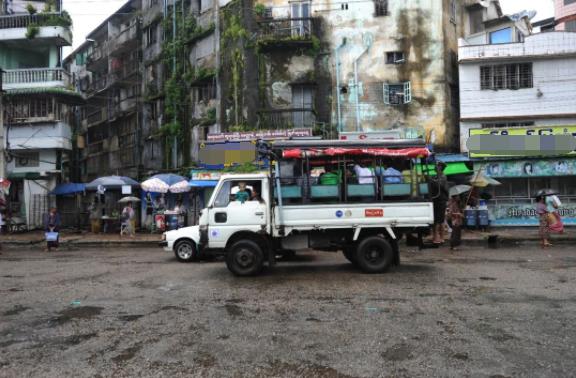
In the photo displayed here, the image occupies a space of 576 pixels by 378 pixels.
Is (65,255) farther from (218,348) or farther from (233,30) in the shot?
(233,30)

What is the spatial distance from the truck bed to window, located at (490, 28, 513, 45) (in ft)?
61.0

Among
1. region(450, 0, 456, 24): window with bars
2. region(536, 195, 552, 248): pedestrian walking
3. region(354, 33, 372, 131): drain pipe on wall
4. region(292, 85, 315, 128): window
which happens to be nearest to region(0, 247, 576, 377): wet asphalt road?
region(536, 195, 552, 248): pedestrian walking

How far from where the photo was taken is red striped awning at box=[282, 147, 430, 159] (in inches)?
389

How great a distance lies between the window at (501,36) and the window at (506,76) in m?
2.96

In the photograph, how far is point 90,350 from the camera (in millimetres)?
5289

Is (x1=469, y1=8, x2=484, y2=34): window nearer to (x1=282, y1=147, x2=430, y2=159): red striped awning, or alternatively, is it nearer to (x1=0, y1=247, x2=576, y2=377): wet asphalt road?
(x1=0, y1=247, x2=576, y2=377): wet asphalt road

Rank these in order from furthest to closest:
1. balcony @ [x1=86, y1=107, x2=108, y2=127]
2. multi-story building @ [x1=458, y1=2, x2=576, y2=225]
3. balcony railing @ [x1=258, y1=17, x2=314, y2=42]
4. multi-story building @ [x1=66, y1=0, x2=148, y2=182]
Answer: balcony @ [x1=86, y1=107, x2=108, y2=127]
multi-story building @ [x1=66, y1=0, x2=148, y2=182]
balcony railing @ [x1=258, y1=17, x2=314, y2=42]
multi-story building @ [x1=458, y1=2, x2=576, y2=225]

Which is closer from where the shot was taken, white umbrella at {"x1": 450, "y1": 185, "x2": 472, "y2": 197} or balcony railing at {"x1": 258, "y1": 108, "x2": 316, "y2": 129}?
white umbrella at {"x1": 450, "y1": 185, "x2": 472, "y2": 197}

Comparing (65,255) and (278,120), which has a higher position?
(278,120)

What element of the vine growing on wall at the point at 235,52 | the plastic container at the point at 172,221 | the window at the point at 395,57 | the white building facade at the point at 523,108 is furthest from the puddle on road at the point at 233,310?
the window at the point at 395,57

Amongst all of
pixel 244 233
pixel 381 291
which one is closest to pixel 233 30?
pixel 244 233

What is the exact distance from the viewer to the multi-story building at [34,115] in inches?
1027

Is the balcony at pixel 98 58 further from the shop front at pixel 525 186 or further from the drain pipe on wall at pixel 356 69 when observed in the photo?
the shop front at pixel 525 186

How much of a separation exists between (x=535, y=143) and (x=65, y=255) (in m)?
19.9
